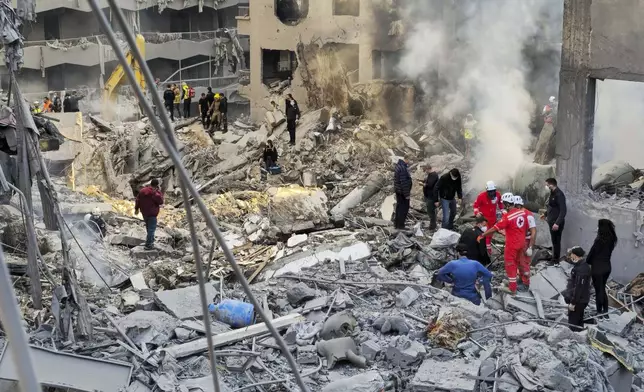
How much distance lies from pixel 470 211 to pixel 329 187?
4.10m

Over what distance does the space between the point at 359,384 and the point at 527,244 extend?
456 centimetres

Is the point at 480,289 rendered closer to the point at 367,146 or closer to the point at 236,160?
the point at 367,146

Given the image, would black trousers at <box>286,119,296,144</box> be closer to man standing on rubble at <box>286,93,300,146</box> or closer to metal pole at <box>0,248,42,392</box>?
man standing on rubble at <box>286,93,300,146</box>

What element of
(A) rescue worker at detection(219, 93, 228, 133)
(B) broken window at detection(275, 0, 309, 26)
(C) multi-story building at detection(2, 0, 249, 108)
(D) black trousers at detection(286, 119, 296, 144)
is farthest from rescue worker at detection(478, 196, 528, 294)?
(C) multi-story building at detection(2, 0, 249, 108)

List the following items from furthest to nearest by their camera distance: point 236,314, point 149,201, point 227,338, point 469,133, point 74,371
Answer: point 469,133 < point 149,201 < point 236,314 < point 227,338 < point 74,371

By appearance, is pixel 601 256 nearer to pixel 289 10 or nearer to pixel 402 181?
pixel 402 181

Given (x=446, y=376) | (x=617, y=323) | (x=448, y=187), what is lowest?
(x=617, y=323)

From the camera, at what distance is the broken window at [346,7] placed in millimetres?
23516

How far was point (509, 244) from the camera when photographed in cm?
1065

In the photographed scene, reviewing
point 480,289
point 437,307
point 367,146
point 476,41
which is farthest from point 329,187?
point 437,307

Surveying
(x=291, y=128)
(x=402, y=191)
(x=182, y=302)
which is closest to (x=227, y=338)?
(x=182, y=302)

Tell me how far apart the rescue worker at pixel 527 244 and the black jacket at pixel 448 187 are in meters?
2.43

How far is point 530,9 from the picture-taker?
1922cm

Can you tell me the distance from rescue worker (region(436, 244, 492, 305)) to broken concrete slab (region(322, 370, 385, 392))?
2.48 meters
